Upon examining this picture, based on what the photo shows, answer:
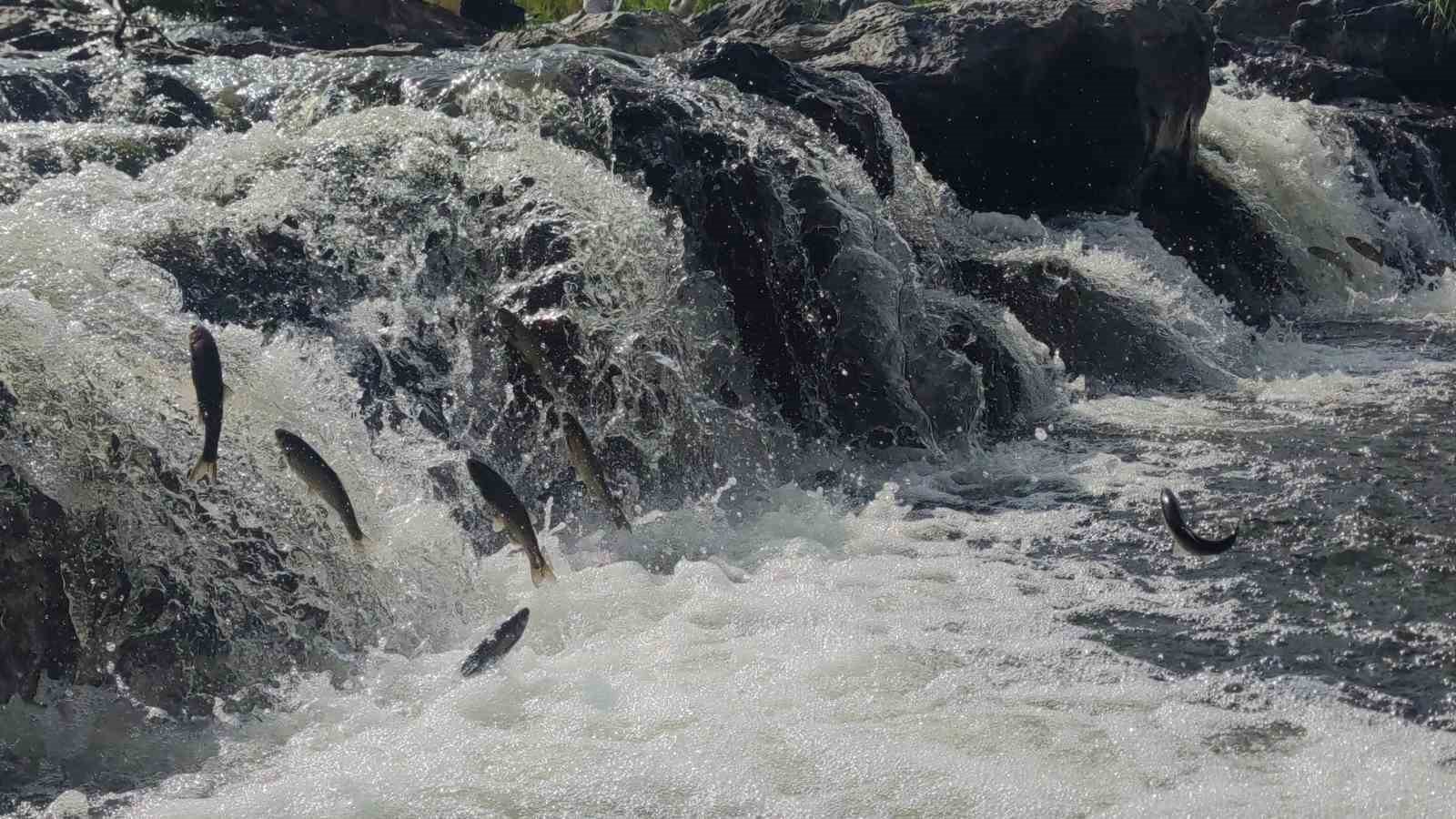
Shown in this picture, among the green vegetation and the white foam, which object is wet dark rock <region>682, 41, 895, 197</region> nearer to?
the white foam

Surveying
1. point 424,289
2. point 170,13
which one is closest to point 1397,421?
point 424,289

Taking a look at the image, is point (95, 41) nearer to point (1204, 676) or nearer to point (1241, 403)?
point (1241, 403)

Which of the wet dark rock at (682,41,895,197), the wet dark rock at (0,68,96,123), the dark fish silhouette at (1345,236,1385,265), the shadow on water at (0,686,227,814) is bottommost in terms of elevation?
the shadow on water at (0,686,227,814)

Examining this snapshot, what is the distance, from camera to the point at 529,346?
6016mm

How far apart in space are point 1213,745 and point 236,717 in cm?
254

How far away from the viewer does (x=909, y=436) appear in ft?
21.8

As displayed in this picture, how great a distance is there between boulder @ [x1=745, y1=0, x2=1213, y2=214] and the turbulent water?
235cm

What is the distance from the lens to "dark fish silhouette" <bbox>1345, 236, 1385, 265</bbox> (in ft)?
37.9

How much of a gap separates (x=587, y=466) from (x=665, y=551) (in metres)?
0.42

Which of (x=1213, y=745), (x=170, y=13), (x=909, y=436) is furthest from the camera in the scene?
(x=170, y=13)

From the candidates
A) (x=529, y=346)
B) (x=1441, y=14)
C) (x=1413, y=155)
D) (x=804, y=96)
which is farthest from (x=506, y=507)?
(x=1441, y=14)

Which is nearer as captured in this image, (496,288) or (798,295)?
(496,288)

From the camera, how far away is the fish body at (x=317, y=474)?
4.36 m

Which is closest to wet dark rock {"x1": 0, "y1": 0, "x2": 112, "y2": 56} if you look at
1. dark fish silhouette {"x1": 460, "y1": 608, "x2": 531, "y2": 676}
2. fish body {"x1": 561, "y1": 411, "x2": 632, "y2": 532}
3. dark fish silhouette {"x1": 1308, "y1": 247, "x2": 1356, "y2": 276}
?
fish body {"x1": 561, "y1": 411, "x2": 632, "y2": 532}
